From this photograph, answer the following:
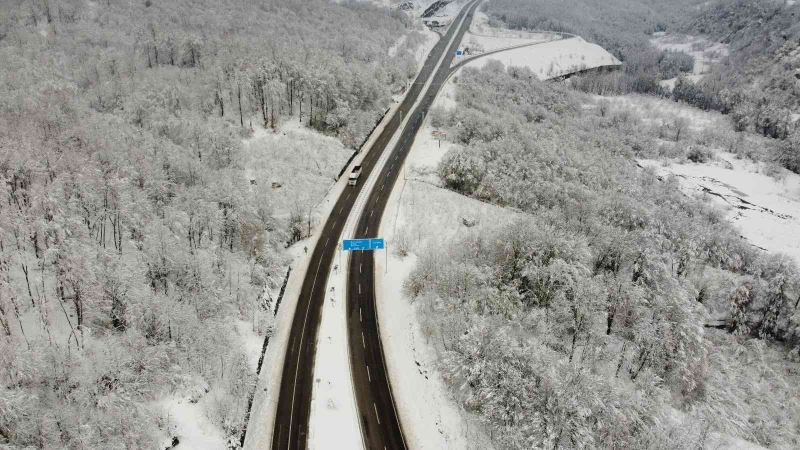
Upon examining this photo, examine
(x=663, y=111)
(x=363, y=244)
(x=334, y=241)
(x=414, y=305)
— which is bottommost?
(x=414, y=305)

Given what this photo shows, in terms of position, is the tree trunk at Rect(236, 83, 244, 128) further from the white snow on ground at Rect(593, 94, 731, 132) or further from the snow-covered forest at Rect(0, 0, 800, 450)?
the white snow on ground at Rect(593, 94, 731, 132)

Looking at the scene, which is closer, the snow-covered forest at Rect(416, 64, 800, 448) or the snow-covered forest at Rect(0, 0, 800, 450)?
the snow-covered forest at Rect(0, 0, 800, 450)

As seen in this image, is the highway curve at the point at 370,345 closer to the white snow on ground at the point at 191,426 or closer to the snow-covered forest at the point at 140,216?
the snow-covered forest at the point at 140,216

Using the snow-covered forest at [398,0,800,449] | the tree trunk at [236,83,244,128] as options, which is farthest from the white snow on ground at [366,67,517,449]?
the tree trunk at [236,83,244,128]

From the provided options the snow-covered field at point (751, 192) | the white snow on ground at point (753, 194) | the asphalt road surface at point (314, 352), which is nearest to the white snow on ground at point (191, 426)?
the asphalt road surface at point (314, 352)

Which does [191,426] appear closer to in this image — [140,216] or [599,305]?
[140,216]

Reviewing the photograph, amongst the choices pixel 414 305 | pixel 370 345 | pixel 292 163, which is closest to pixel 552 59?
pixel 292 163
